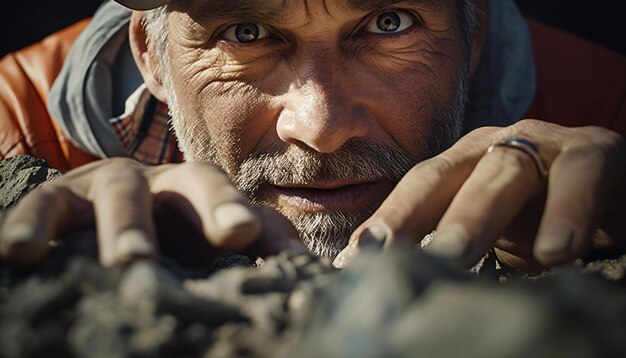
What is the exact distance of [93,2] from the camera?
3879mm

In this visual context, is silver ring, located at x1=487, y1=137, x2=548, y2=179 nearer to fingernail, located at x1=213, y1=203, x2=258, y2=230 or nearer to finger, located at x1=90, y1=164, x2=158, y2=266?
fingernail, located at x1=213, y1=203, x2=258, y2=230

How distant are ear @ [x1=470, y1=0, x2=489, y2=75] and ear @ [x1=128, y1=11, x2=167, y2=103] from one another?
1.07m

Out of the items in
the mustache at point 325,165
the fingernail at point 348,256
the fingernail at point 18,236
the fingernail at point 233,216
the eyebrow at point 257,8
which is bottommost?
the mustache at point 325,165

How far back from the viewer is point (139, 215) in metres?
0.96

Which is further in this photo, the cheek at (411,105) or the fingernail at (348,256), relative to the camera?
the cheek at (411,105)

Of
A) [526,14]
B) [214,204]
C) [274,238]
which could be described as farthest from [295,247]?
[526,14]

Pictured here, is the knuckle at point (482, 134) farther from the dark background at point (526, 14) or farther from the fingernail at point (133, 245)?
the dark background at point (526, 14)

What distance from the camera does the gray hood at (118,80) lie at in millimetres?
2613

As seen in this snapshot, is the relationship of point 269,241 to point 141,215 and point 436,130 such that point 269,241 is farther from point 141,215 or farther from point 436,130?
point 436,130

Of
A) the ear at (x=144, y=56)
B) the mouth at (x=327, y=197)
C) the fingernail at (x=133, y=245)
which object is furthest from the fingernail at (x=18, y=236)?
the ear at (x=144, y=56)

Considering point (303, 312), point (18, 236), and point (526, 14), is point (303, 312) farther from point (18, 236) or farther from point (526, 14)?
point (526, 14)

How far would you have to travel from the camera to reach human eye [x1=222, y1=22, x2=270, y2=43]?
2033mm

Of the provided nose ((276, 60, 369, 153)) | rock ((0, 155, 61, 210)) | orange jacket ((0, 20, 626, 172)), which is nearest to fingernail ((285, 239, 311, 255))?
rock ((0, 155, 61, 210))

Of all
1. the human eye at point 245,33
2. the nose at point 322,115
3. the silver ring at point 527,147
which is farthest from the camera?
the human eye at point 245,33
